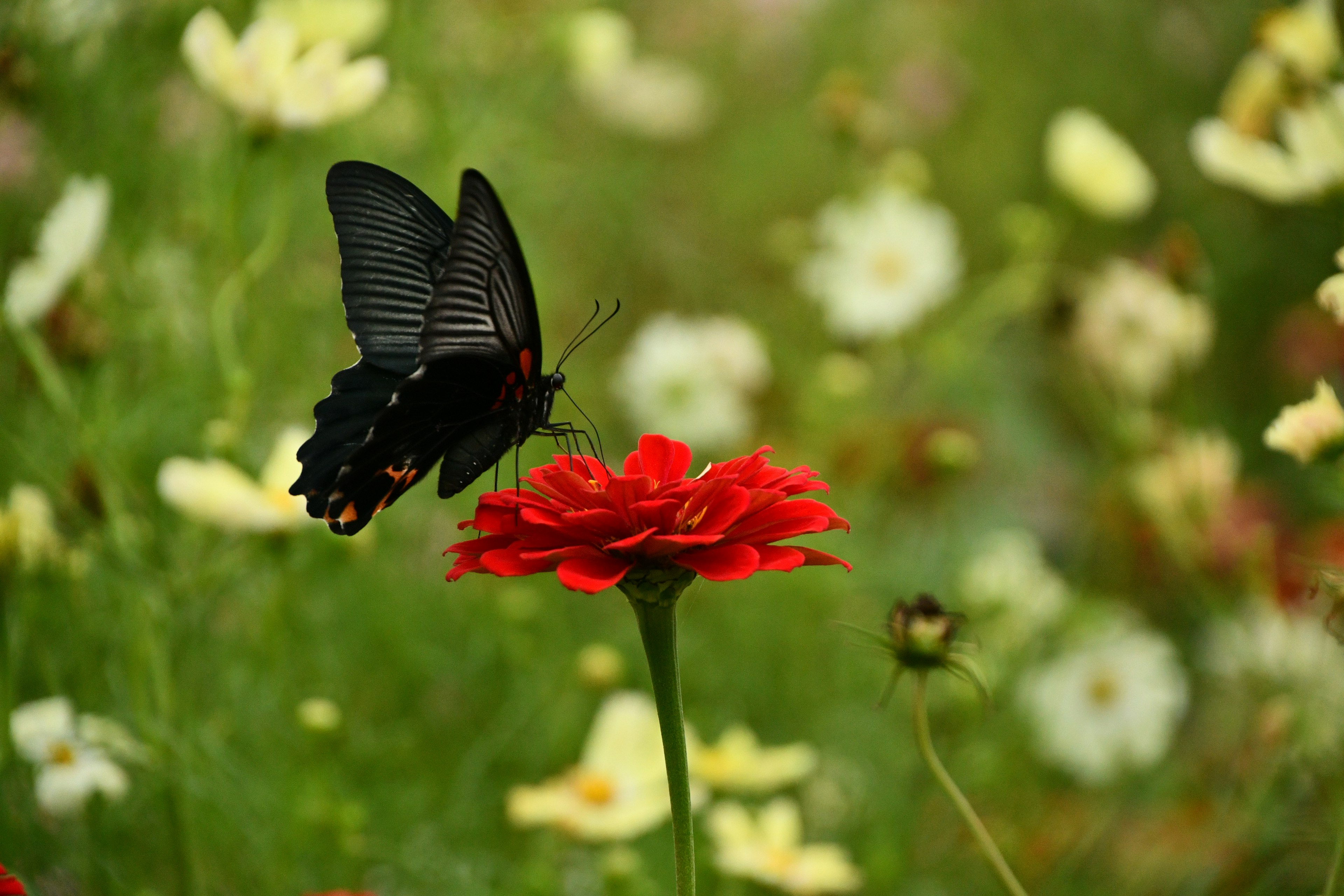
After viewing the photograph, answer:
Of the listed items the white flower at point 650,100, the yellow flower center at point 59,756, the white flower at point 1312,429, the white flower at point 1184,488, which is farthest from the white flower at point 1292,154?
the white flower at point 650,100

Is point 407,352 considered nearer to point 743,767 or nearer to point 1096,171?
point 743,767

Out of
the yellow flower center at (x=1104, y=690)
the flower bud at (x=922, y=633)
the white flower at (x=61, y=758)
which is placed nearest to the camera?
the flower bud at (x=922, y=633)

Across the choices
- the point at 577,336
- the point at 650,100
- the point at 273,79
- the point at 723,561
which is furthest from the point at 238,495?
the point at 650,100

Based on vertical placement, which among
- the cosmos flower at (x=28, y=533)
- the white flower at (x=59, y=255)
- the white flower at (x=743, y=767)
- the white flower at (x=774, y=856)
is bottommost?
the white flower at (x=774, y=856)

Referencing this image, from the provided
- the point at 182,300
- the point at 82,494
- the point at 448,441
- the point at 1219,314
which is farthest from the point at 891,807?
the point at 1219,314

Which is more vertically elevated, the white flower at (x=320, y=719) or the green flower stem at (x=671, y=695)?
the white flower at (x=320, y=719)

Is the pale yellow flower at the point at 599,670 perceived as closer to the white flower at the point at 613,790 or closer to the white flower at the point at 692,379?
the white flower at the point at 613,790

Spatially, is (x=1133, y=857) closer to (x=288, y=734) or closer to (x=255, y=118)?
(x=288, y=734)

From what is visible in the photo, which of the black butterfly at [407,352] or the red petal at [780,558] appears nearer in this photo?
the red petal at [780,558]
